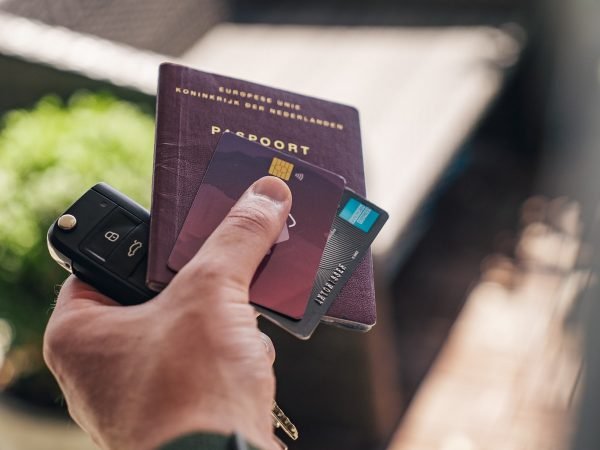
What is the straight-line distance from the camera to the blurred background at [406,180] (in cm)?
177

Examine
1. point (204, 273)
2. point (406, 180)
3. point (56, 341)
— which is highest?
point (204, 273)

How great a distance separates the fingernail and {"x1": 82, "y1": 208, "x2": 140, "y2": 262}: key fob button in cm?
14

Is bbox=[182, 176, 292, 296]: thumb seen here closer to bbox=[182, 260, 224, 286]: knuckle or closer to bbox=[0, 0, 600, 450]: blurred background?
bbox=[182, 260, 224, 286]: knuckle

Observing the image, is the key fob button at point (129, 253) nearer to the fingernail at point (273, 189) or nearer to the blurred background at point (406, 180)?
the fingernail at point (273, 189)

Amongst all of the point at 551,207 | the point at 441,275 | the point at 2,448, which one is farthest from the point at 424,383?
the point at 2,448

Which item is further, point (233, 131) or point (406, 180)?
point (406, 180)

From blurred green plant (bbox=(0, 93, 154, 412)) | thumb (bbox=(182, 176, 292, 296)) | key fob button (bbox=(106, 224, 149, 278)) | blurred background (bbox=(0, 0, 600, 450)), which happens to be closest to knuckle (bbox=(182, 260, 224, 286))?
thumb (bbox=(182, 176, 292, 296))

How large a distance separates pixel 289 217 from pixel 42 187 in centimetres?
101

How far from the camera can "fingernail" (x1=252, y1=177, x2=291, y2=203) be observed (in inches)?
31.6

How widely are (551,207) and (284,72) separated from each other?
116cm

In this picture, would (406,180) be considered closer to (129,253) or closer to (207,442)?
(129,253)

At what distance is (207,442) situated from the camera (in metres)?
0.65

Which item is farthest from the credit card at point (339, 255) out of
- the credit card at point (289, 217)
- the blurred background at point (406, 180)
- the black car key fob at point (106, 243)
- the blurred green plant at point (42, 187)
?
the blurred green plant at point (42, 187)

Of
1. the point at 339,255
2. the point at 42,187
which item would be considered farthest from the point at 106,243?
the point at 42,187
